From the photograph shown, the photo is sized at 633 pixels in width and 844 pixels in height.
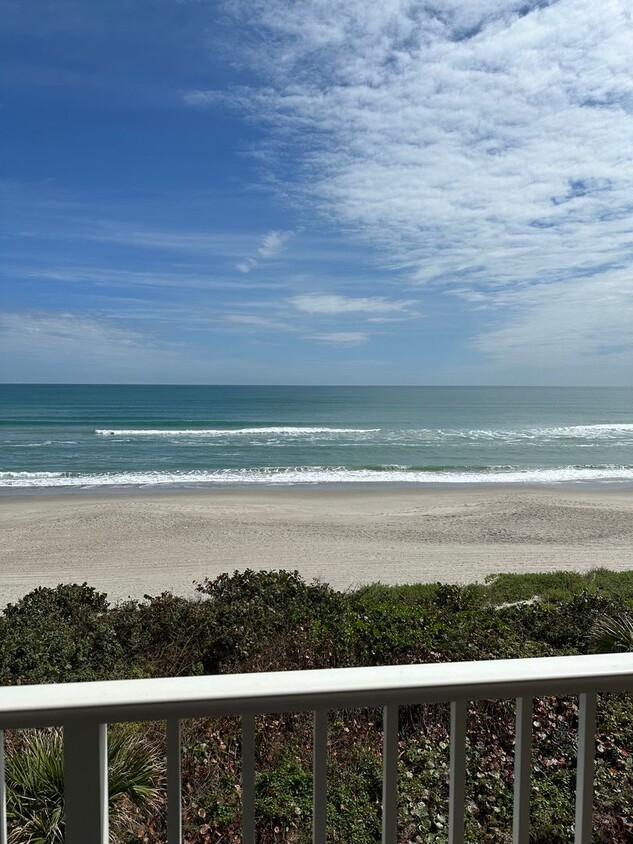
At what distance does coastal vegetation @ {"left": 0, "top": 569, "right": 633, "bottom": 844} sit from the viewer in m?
2.66

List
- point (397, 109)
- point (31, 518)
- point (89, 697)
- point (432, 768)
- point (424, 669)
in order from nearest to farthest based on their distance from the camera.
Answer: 1. point (89, 697)
2. point (424, 669)
3. point (432, 768)
4. point (397, 109)
5. point (31, 518)

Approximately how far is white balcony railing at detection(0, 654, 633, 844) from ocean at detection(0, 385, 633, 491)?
74.8 feet

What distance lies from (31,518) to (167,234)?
1575 inches

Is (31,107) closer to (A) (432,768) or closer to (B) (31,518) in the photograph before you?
(B) (31,518)

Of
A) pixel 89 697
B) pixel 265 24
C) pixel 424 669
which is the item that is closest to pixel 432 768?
pixel 424 669

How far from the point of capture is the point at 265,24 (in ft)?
19.7

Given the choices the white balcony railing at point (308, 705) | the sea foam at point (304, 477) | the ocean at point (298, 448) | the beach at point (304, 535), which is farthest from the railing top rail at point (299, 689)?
the ocean at point (298, 448)

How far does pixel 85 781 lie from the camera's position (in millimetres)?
1157

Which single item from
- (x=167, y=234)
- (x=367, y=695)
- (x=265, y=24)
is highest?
(x=167, y=234)

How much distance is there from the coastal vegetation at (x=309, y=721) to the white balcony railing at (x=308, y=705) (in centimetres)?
151

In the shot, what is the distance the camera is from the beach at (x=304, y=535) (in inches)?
457

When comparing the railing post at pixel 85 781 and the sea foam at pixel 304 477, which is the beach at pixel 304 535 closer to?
the sea foam at pixel 304 477

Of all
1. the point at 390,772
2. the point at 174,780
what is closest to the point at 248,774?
the point at 174,780

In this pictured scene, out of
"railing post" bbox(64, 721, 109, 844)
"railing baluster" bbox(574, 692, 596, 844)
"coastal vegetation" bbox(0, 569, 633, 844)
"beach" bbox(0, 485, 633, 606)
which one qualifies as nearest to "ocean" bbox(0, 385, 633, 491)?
"beach" bbox(0, 485, 633, 606)
